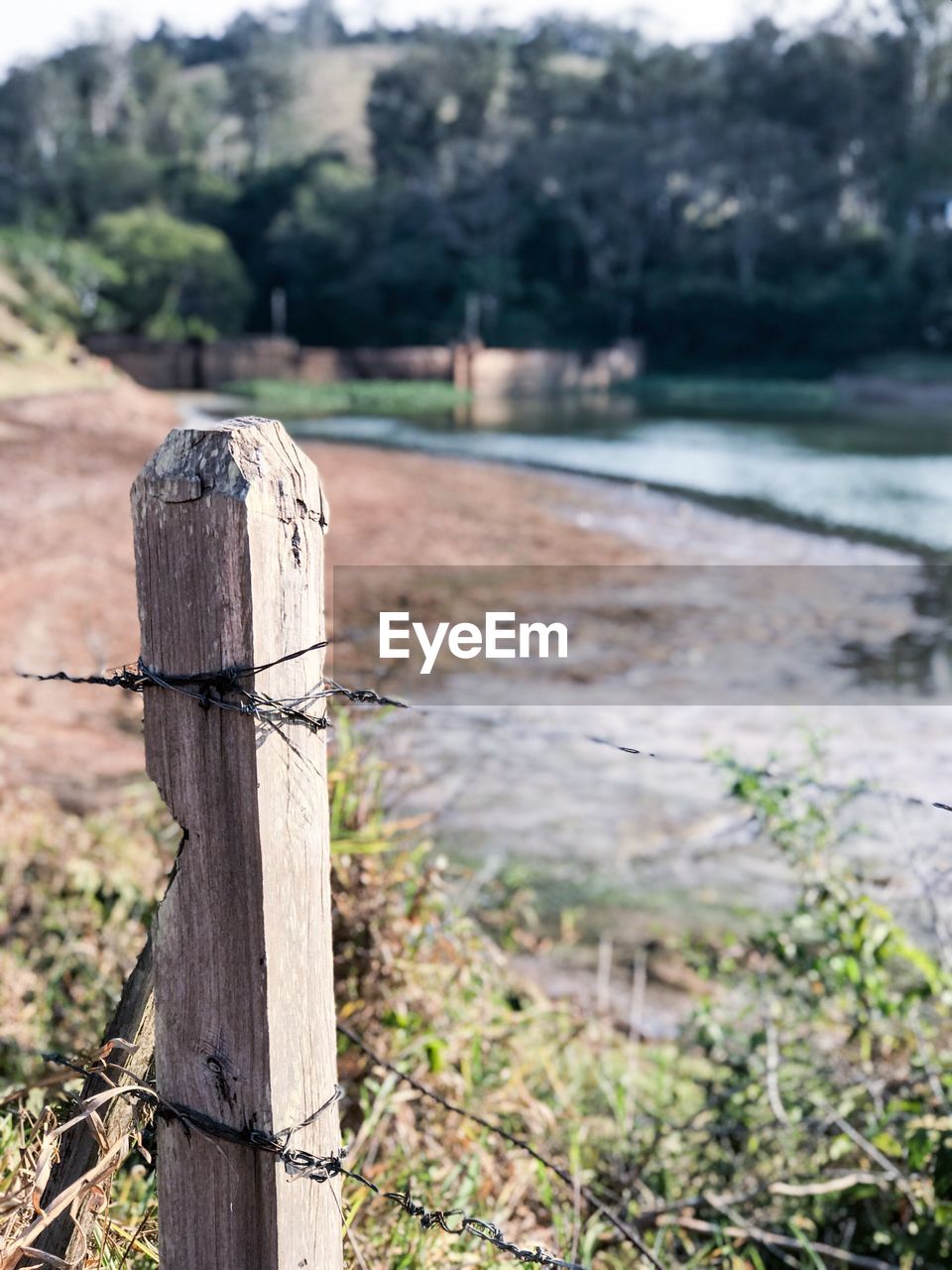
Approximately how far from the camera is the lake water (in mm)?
16750

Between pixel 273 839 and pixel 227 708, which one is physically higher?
pixel 227 708

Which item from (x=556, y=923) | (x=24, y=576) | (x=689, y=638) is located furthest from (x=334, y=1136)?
(x=24, y=576)

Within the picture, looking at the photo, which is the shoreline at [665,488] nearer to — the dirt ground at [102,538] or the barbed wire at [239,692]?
the dirt ground at [102,538]

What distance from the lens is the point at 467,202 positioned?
189ft

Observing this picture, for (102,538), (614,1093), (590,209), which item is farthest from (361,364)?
(614,1093)

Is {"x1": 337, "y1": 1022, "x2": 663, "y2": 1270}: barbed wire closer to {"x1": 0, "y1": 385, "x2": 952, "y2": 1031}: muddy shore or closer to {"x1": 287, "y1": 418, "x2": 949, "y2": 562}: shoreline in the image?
{"x1": 0, "y1": 385, "x2": 952, "y2": 1031}: muddy shore

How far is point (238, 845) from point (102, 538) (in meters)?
10.9

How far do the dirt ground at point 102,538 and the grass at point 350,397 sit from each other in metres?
12.6

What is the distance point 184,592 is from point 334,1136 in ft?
2.10

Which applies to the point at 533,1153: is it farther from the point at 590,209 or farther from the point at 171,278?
the point at 590,209

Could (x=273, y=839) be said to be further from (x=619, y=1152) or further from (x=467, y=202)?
(x=467, y=202)

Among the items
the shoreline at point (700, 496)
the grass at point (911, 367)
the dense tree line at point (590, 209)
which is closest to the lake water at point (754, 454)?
the shoreline at point (700, 496)

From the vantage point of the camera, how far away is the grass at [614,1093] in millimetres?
2414

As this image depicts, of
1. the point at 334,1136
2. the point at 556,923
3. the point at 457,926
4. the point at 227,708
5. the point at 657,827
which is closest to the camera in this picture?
the point at 227,708
